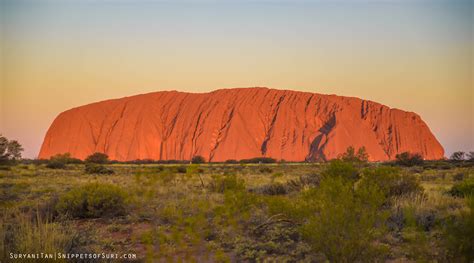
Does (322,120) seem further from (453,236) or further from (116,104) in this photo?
(453,236)

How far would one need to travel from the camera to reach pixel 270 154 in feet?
289

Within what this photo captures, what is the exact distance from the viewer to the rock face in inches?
3519

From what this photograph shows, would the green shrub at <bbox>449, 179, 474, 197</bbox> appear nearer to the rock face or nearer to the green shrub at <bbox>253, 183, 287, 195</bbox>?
the green shrub at <bbox>253, 183, 287, 195</bbox>

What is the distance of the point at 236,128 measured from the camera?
90.8m

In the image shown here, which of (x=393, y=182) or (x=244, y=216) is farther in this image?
(x=393, y=182)

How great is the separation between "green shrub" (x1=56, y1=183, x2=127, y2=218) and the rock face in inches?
2921

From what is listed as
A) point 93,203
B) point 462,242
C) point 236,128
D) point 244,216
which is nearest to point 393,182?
point 244,216

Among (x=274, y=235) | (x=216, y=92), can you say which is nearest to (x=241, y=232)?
(x=274, y=235)

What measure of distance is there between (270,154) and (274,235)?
8036 cm

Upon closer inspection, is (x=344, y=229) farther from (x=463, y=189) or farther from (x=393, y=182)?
(x=463, y=189)

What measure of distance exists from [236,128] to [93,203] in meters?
80.2

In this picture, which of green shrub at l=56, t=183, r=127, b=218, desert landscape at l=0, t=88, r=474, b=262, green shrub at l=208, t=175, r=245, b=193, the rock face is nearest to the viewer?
desert landscape at l=0, t=88, r=474, b=262

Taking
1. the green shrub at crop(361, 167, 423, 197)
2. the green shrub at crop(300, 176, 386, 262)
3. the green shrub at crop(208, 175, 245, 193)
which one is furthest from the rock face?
the green shrub at crop(300, 176, 386, 262)

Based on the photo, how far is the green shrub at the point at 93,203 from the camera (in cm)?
1056
